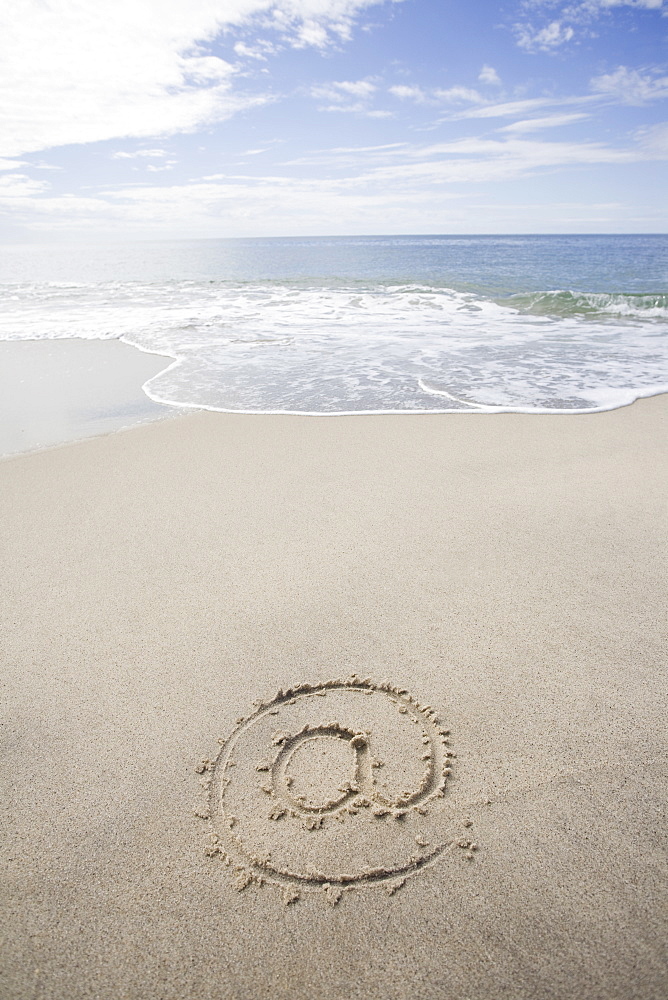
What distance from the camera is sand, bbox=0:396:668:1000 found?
142cm

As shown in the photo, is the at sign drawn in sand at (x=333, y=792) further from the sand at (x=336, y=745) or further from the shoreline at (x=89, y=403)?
the shoreline at (x=89, y=403)

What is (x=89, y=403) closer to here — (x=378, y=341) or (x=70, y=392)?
(x=70, y=392)

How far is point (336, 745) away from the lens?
199 centimetres

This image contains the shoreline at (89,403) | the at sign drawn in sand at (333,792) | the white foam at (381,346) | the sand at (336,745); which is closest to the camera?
the sand at (336,745)

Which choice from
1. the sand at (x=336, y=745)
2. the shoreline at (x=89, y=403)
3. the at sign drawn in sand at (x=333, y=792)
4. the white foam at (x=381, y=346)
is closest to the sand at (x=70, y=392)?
the shoreline at (x=89, y=403)

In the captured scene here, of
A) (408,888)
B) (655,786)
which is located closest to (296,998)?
(408,888)

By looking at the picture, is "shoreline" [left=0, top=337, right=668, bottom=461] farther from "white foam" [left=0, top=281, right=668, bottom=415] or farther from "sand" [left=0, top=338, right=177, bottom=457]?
"white foam" [left=0, top=281, right=668, bottom=415]

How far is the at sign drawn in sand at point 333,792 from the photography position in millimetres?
1596

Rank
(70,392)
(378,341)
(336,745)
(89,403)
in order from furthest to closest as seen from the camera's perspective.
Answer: (378,341), (70,392), (89,403), (336,745)

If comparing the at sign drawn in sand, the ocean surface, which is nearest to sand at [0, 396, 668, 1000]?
the at sign drawn in sand

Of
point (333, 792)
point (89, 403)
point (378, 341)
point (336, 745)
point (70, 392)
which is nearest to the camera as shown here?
point (333, 792)

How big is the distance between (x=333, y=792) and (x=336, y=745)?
0.19 meters

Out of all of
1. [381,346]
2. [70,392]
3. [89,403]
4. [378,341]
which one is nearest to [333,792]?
[89,403]

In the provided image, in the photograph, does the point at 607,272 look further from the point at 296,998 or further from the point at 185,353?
the point at 296,998
